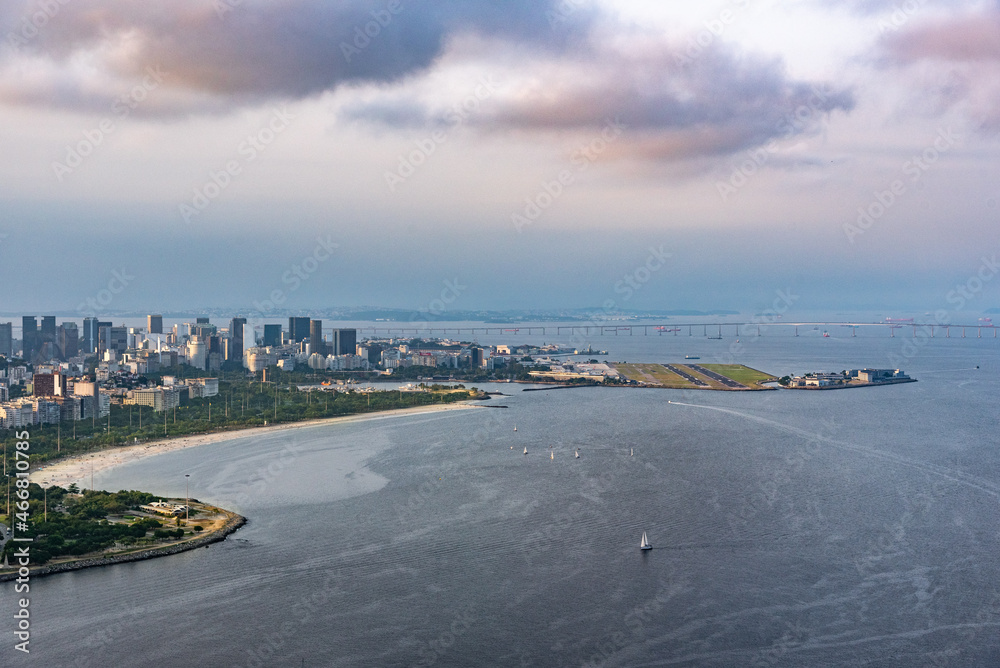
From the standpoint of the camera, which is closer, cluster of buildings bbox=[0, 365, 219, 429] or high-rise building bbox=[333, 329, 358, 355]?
cluster of buildings bbox=[0, 365, 219, 429]

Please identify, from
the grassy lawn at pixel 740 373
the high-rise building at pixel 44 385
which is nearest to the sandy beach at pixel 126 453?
the high-rise building at pixel 44 385

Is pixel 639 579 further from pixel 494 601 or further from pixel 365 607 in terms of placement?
pixel 365 607

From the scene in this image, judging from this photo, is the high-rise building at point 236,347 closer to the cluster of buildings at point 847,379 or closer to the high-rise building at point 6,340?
the high-rise building at point 6,340

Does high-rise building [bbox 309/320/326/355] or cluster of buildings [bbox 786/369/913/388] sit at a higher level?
high-rise building [bbox 309/320/326/355]

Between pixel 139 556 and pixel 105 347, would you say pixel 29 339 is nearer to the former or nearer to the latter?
pixel 105 347

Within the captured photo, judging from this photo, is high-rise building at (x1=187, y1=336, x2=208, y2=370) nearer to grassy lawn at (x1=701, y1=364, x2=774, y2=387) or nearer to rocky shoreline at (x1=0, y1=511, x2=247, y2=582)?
grassy lawn at (x1=701, y1=364, x2=774, y2=387)

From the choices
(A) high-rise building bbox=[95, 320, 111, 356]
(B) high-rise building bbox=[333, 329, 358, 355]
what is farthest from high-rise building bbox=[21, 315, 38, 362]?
(B) high-rise building bbox=[333, 329, 358, 355]

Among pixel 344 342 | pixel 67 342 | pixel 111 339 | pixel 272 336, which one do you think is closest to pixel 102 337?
pixel 111 339
